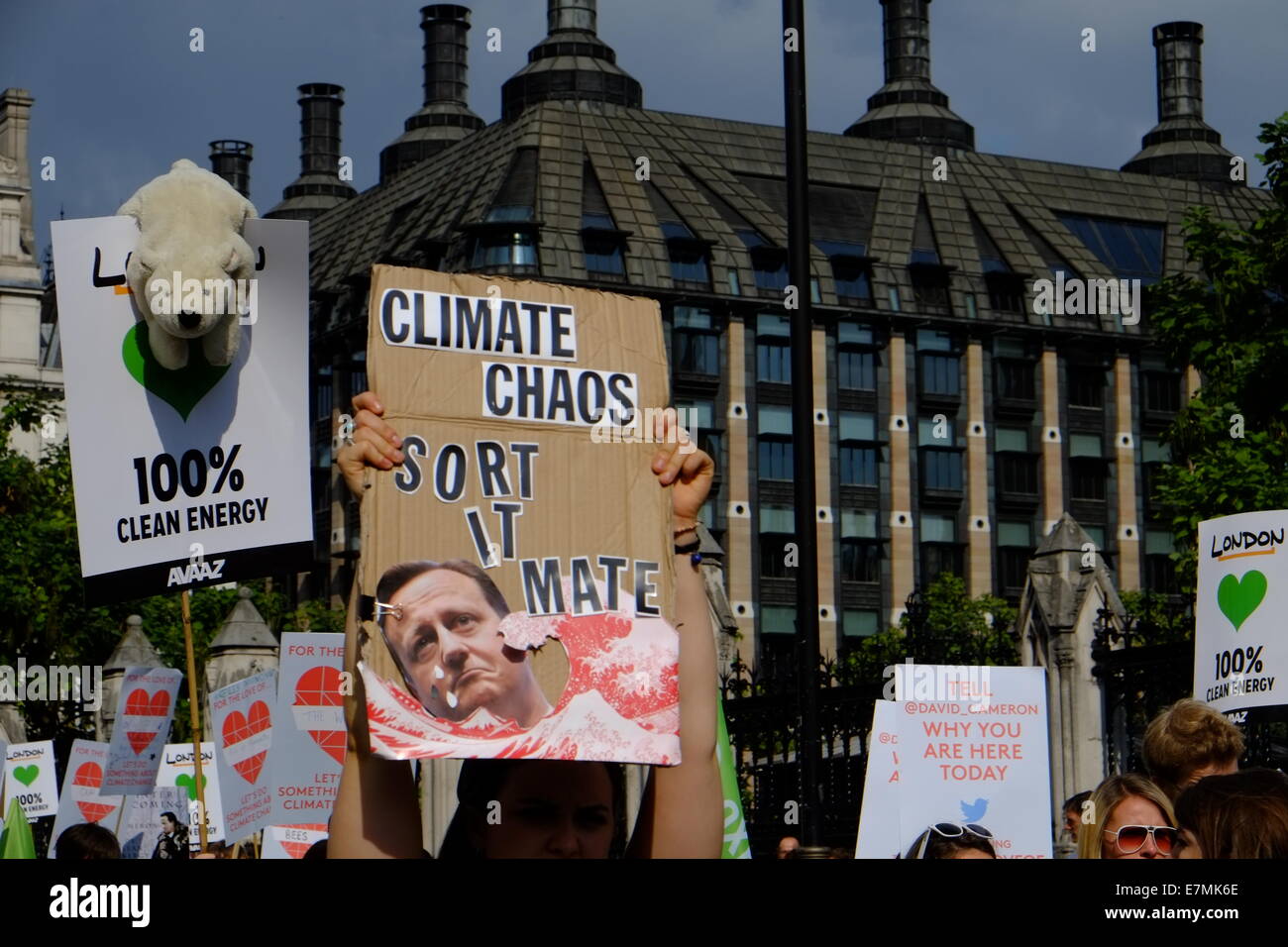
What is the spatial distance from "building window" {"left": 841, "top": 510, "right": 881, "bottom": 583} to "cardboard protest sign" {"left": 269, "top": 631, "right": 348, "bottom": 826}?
6975 centimetres

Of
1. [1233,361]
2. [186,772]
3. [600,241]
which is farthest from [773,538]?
[186,772]

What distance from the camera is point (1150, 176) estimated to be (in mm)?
97750

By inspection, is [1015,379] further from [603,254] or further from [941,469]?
[603,254]

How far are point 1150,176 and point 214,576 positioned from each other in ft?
311

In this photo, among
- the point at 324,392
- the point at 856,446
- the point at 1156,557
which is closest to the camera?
the point at 324,392

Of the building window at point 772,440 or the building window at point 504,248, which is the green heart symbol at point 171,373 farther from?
the building window at point 772,440

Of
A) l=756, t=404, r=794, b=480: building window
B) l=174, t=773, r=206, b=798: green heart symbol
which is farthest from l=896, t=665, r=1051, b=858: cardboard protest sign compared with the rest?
l=756, t=404, r=794, b=480: building window

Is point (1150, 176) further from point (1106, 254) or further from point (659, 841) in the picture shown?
point (659, 841)

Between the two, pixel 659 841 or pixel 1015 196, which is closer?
pixel 659 841

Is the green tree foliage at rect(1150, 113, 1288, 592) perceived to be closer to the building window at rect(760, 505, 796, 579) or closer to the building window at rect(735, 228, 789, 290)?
the building window at rect(760, 505, 796, 579)

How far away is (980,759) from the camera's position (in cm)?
1176

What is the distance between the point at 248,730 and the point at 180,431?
37.1 ft

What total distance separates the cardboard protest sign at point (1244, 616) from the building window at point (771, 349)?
2828 inches
